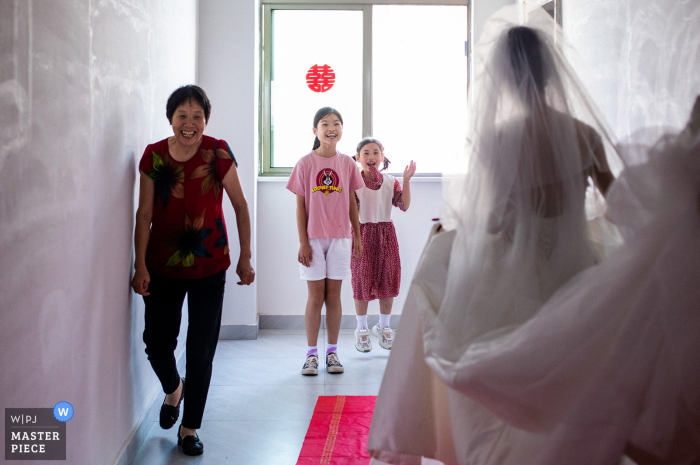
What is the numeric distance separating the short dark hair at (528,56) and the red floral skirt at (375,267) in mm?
2285

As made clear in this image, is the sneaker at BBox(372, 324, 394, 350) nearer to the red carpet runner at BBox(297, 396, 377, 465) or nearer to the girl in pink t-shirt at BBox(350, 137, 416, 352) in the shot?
the girl in pink t-shirt at BBox(350, 137, 416, 352)

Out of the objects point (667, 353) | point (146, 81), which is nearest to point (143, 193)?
point (146, 81)

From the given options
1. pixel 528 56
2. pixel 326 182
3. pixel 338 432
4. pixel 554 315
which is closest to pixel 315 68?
pixel 326 182

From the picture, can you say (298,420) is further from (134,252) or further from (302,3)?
(302,3)

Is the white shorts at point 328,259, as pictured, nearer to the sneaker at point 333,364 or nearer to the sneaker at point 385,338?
the sneaker at point 333,364

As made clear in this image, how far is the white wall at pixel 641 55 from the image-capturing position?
6.77 feet

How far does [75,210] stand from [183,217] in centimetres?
54

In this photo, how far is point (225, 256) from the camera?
6.84 feet

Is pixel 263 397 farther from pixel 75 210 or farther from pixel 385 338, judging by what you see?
pixel 75 210

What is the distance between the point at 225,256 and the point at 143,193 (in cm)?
37

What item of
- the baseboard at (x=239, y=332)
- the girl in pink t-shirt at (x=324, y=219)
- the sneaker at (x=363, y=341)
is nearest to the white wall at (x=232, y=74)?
the baseboard at (x=239, y=332)

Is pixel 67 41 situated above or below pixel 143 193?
above

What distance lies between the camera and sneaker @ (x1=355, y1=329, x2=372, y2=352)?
133 inches

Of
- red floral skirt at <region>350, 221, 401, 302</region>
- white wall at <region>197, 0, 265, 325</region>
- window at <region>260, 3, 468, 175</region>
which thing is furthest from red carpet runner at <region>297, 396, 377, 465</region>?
window at <region>260, 3, 468, 175</region>
